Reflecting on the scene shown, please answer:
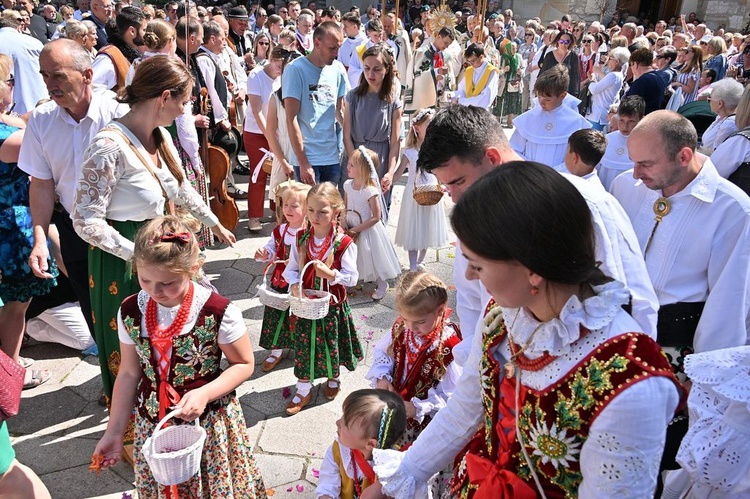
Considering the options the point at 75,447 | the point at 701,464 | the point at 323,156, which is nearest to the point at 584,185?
the point at 701,464

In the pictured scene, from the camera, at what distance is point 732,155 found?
3.69 m

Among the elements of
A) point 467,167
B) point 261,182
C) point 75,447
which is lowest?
point 75,447

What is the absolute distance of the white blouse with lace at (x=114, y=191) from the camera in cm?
284

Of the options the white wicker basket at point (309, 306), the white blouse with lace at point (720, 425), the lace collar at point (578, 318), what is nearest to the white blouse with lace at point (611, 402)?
A: the lace collar at point (578, 318)

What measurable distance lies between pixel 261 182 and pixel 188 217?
3267mm

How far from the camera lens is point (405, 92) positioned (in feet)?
37.6

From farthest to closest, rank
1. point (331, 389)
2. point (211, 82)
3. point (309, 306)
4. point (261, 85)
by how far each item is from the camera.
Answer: point (261, 85)
point (211, 82)
point (331, 389)
point (309, 306)

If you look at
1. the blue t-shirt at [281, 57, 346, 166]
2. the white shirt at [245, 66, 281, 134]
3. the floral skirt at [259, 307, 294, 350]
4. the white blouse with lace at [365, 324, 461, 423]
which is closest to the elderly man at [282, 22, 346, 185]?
the blue t-shirt at [281, 57, 346, 166]

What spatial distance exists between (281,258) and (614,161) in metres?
2.64

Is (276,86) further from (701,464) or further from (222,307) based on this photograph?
(701,464)

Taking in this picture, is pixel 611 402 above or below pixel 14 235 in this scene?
above

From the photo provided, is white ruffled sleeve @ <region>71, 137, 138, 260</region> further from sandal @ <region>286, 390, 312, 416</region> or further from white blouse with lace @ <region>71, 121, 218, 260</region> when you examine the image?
sandal @ <region>286, 390, 312, 416</region>

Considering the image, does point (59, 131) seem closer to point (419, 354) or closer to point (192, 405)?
point (192, 405)

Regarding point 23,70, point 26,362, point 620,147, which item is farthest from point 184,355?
point 23,70
